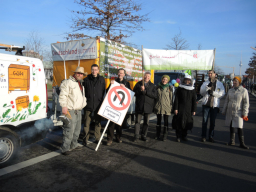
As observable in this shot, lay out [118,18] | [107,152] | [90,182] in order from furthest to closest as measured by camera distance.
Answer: [118,18], [107,152], [90,182]

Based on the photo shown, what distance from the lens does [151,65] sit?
754cm

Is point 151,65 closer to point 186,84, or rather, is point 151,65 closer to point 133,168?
point 186,84

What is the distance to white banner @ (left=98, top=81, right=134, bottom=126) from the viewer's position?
16.6 ft

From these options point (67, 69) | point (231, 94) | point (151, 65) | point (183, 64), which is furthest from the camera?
point (183, 64)

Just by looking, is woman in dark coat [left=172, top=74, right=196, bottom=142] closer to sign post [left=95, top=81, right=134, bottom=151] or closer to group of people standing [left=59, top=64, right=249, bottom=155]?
group of people standing [left=59, top=64, right=249, bottom=155]

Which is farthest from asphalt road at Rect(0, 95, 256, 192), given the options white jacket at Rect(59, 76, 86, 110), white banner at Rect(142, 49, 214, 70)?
white banner at Rect(142, 49, 214, 70)

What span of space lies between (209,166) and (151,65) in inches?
168

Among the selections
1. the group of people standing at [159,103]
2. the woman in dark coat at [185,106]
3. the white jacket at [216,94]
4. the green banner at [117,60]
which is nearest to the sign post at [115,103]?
the group of people standing at [159,103]

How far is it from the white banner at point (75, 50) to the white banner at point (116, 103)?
1.48m

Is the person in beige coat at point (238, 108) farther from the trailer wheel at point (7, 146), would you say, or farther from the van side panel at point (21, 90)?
the trailer wheel at point (7, 146)

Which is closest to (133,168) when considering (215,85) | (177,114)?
(177,114)

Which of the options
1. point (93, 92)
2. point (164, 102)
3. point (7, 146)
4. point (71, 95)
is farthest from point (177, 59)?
point (7, 146)

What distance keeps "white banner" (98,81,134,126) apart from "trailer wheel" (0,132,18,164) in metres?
1.87

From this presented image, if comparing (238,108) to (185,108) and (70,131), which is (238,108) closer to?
(185,108)
